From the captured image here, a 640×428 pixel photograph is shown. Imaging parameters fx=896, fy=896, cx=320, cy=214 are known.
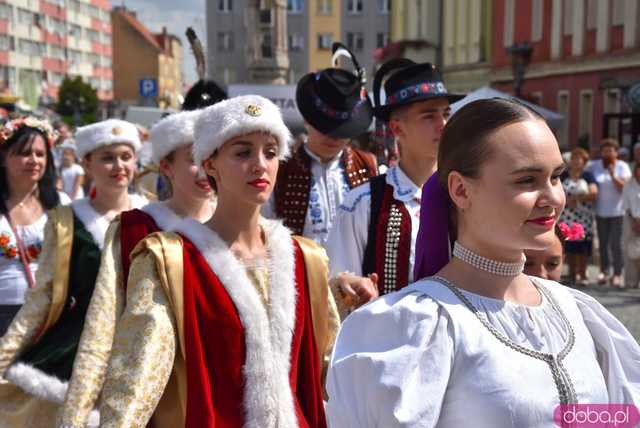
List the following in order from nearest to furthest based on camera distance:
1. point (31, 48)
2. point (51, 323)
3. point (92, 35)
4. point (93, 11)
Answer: point (51, 323) < point (31, 48) < point (92, 35) < point (93, 11)

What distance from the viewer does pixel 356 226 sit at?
363 centimetres

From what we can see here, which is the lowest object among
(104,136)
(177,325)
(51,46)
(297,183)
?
(177,325)

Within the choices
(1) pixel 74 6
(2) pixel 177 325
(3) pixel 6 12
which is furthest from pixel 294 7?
(2) pixel 177 325

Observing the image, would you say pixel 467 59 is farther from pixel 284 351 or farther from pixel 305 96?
pixel 284 351

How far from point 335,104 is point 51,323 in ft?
6.45

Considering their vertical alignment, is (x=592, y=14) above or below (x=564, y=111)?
above

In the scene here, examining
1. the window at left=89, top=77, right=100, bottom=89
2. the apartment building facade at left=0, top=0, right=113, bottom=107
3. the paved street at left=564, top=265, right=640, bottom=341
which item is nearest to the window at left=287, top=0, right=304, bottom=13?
the apartment building facade at left=0, top=0, right=113, bottom=107

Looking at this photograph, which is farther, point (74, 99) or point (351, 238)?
point (74, 99)

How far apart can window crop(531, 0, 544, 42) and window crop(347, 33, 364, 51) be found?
131 ft

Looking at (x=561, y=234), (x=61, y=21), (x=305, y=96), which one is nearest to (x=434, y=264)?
(x=561, y=234)

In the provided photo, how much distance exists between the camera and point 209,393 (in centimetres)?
280

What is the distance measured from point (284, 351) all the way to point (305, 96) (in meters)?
2.36

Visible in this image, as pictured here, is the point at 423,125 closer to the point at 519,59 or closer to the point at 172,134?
the point at 172,134

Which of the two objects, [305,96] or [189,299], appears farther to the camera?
[305,96]
